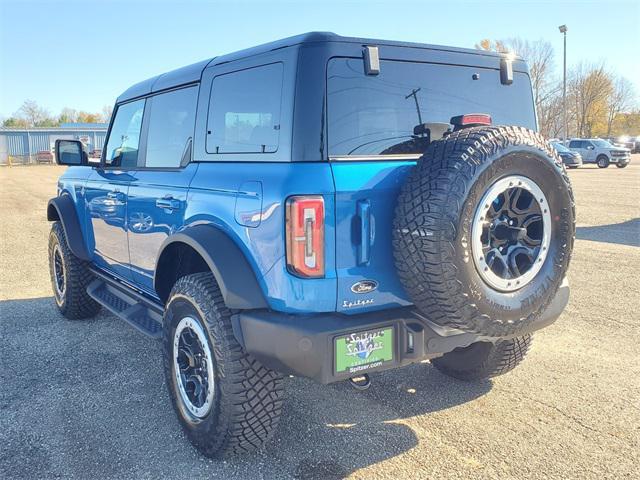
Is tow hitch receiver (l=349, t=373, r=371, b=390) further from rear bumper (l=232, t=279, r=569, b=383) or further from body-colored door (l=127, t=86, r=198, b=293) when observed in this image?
body-colored door (l=127, t=86, r=198, b=293)

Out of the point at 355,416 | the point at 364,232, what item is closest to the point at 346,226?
the point at 364,232

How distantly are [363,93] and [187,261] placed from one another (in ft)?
4.81

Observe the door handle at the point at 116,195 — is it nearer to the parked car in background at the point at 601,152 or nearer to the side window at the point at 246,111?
the side window at the point at 246,111

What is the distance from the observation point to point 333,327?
2371mm

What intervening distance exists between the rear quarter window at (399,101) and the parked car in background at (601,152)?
32.0 metres

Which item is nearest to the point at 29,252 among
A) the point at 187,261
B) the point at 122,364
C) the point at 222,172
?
the point at 122,364

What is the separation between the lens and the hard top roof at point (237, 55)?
2518 millimetres

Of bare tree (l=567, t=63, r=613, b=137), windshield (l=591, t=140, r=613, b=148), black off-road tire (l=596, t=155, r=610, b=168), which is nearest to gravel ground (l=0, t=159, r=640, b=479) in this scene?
black off-road tire (l=596, t=155, r=610, b=168)

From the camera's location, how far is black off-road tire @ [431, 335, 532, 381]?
349cm

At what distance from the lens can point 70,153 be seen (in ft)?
15.1

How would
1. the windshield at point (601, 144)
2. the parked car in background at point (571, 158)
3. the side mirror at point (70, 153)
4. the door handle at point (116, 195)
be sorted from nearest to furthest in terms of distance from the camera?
the door handle at point (116, 195) < the side mirror at point (70, 153) < the parked car in background at point (571, 158) < the windshield at point (601, 144)

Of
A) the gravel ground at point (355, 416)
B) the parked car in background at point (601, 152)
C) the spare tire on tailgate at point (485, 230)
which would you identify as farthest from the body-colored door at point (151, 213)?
the parked car in background at point (601, 152)

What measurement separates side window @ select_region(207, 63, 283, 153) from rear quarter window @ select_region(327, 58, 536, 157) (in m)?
0.30

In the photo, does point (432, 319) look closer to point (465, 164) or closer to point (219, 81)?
point (465, 164)
